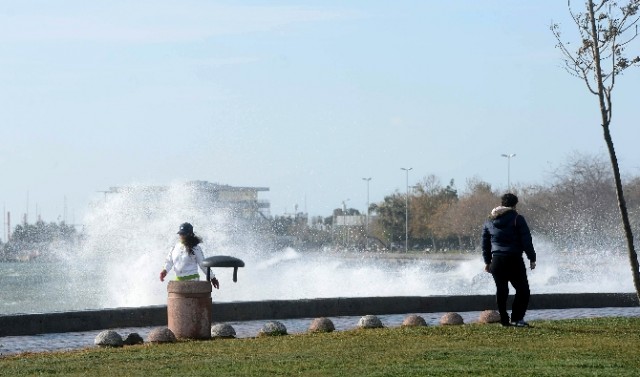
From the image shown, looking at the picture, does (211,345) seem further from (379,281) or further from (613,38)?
(379,281)

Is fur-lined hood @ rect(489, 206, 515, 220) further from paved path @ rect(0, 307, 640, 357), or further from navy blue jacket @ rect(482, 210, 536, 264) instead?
paved path @ rect(0, 307, 640, 357)

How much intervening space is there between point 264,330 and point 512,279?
3022 mm

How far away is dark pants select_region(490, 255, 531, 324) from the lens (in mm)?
14875

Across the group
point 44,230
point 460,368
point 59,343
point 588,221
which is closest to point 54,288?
point 588,221

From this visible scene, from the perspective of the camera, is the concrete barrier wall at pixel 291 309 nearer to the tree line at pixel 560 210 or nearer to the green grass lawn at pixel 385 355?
the green grass lawn at pixel 385 355

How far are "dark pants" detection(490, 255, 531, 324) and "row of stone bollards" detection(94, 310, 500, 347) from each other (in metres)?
1.04

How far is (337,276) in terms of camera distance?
164ft

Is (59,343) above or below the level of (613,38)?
below

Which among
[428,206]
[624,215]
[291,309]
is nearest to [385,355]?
[624,215]

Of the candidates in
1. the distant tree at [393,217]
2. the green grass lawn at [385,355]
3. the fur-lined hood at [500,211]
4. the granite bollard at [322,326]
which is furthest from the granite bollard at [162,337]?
the distant tree at [393,217]

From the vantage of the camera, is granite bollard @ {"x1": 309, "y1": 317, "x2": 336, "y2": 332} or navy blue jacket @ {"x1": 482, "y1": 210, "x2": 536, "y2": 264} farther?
granite bollard @ {"x1": 309, "y1": 317, "x2": 336, "y2": 332}

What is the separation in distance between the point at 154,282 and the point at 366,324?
23.7 metres

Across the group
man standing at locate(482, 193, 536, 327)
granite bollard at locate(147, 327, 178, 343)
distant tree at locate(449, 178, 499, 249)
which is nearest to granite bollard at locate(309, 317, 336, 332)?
granite bollard at locate(147, 327, 178, 343)

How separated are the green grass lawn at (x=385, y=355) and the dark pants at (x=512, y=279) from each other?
29 centimetres
